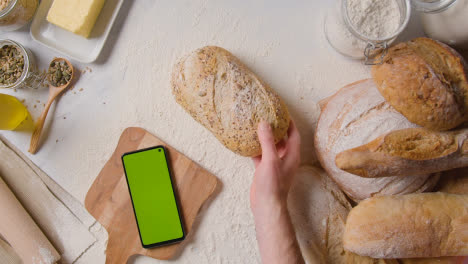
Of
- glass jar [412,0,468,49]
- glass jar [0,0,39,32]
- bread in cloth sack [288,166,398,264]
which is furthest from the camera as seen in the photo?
glass jar [0,0,39,32]

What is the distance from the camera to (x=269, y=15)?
1264mm

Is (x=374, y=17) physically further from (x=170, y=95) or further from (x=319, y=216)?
(x=170, y=95)

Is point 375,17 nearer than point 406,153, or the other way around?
point 406,153

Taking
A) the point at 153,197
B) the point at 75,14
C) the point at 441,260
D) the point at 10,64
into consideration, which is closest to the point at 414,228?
the point at 441,260

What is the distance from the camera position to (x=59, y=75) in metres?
1.30

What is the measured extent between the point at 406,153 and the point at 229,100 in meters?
0.54

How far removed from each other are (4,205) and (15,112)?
37 cm

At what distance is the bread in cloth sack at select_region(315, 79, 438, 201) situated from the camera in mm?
985

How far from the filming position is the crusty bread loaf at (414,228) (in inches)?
36.1

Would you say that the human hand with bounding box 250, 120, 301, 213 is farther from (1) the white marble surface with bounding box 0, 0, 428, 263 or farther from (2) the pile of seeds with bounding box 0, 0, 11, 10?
(2) the pile of seeds with bounding box 0, 0, 11, 10

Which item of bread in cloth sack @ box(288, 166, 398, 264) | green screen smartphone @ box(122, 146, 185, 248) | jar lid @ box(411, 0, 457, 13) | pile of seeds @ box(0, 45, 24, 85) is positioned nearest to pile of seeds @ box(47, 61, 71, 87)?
pile of seeds @ box(0, 45, 24, 85)

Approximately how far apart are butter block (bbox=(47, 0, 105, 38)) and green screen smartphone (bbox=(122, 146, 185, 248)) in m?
0.52

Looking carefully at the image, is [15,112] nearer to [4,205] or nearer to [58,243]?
[4,205]

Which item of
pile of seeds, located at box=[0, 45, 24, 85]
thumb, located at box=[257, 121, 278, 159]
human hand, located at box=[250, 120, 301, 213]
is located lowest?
human hand, located at box=[250, 120, 301, 213]
